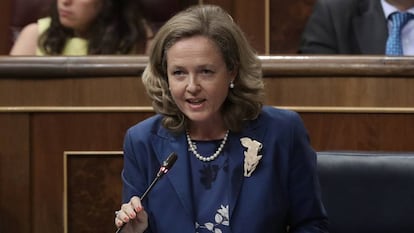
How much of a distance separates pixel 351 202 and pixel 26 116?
0.73 meters

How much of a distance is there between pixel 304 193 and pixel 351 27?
3.00ft

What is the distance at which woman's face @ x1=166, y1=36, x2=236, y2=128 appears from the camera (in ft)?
4.28

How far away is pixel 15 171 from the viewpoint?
1.83m

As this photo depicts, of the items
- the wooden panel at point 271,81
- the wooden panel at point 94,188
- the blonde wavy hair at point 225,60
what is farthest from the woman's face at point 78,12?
the blonde wavy hair at point 225,60

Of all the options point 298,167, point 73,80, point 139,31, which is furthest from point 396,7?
point 298,167

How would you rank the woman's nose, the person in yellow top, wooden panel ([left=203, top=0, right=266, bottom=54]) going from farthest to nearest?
wooden panel ([left=203, top=0, right=266, bottom=54]) → the person in yellow top → the woman's nose

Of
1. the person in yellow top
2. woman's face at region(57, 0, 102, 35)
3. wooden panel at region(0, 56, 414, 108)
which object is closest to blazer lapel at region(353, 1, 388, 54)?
wooden panel at region(0, 56, 414, 108)

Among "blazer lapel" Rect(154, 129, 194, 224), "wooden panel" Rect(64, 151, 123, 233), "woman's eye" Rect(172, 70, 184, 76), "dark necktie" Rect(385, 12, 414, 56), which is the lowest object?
"wooden panel" Rect(64, 151, 123, 233)

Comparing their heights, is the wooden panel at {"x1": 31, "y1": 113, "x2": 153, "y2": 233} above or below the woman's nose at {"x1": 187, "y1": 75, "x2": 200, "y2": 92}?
below

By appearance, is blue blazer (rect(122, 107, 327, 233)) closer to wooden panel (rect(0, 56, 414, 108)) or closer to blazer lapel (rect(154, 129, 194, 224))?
blazer lapel (rect(154, 129, 194, 224))

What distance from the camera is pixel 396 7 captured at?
218 cm

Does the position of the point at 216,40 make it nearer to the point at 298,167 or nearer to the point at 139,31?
the point at 298,167

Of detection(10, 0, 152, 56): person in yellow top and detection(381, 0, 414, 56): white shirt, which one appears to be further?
detection(10, 0, 152, 56): person in yellow top

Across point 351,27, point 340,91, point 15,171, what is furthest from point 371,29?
point 15,171
